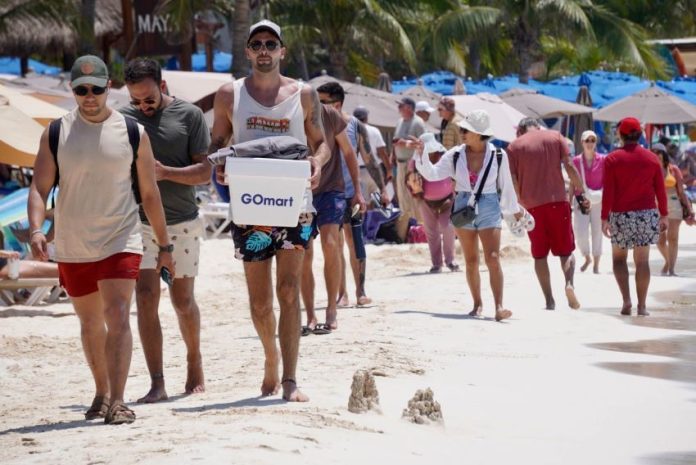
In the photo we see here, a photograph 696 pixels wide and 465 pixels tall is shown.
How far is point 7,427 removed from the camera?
20.8ft

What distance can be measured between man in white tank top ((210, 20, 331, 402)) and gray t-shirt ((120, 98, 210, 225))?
0.96ft

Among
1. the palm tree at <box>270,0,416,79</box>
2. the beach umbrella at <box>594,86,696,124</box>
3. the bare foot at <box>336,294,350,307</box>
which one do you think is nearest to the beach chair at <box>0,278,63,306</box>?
the bare foot at <box>336,294,350,307</box>

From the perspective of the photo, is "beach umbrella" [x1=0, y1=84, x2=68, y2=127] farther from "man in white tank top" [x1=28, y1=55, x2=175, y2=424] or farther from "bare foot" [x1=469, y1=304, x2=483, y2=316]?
"man in white tank top" [x1=28, y1=55, x2=175, y2=424]

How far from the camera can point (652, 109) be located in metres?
26.8

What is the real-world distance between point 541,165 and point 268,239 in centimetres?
546

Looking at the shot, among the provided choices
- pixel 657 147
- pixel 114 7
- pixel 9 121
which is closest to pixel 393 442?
pixel 9 121

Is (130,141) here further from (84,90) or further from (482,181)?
(482,181)

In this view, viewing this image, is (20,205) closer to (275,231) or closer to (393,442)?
(275,231)

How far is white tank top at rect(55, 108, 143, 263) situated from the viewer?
6012 mm

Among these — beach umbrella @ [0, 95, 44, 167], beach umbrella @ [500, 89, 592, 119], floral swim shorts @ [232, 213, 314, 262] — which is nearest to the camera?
floral swim shorts @ [232, 213, 314, 262]

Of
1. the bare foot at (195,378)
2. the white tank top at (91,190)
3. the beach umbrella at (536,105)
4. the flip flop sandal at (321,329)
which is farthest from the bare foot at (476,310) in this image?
the beach umbrella at (536,105)

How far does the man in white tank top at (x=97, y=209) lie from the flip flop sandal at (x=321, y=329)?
3.52 metres

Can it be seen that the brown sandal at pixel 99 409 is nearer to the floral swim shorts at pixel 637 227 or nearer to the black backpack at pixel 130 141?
the black backpack at pixel 130 141

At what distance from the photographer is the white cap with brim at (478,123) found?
422 inches
